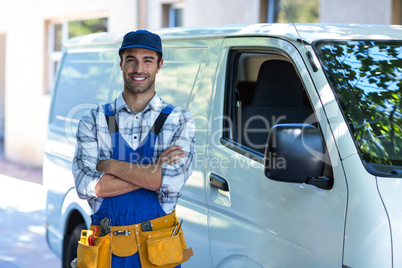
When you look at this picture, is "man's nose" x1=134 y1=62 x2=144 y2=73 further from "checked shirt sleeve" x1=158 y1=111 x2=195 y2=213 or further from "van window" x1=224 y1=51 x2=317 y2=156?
"van window" x1=224 y1=51 x2=317 y2=156

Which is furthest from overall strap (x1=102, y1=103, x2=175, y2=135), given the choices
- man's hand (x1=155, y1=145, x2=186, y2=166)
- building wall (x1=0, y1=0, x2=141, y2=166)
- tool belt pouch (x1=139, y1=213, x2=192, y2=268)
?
building wall (x1=0, y1=0, x2=141, y2=166)

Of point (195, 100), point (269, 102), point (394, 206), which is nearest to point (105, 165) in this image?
point (195, 100)

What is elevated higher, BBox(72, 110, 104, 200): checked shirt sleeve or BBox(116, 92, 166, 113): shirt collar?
BBox(116, 92, 166, 113): shirt collar

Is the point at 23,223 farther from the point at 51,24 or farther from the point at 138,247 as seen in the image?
the point at 51,24

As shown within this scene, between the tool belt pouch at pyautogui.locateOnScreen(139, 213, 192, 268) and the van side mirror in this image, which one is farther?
the tool belt pouch at pyautogui.locateOnScreen(139, 213, 192, 268)

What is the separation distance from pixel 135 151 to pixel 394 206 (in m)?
1.21

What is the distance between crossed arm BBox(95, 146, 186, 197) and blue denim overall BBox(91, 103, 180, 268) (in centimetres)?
5

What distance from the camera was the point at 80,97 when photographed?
5.38 meters

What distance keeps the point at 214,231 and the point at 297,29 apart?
1.23 meters

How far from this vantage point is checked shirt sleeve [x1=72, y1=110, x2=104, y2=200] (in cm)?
303

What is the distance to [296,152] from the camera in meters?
2.80

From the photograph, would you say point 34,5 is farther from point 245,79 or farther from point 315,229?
point 315,229

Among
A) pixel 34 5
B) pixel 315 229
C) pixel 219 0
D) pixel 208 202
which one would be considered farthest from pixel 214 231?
pixel 34 5

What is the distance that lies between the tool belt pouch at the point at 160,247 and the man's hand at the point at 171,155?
29 cm
